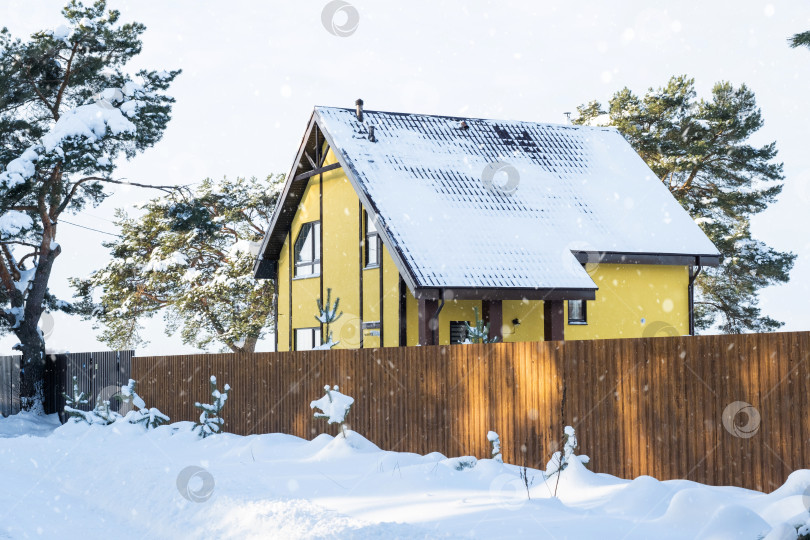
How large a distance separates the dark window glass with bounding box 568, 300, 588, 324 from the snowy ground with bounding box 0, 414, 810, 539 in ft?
35.9

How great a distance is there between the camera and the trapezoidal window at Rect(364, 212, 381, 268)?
23172mm

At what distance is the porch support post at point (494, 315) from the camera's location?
2152 cm

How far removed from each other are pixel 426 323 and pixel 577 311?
17.7ft

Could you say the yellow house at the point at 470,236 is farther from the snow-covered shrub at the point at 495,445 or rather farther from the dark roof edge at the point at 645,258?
the snow-covered shrub at the point at 495,445

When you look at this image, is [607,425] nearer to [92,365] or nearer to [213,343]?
[92,365]

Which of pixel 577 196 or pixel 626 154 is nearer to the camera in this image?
pixel 577 196

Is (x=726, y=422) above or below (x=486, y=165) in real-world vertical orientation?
below

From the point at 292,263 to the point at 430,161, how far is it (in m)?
5.69

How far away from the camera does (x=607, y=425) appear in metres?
10.5

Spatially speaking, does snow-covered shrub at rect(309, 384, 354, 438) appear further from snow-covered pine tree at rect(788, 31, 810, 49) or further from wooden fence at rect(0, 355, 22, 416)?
wooden fence at rect(0, 355, 22, 416)

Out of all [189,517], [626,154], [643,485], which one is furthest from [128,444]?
[626,154]

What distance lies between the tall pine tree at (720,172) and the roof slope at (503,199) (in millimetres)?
10127

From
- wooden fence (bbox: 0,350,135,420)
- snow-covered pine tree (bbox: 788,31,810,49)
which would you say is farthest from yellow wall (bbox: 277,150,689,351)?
snow-covered pine tree (bbox: 788,31,810,49)

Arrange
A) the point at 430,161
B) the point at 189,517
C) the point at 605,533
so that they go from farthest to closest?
the point at 430,161 < the point at 189,517 < the point at 605,533
